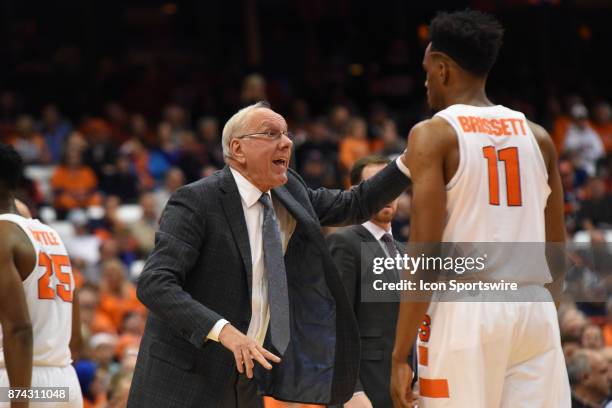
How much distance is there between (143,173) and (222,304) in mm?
9800

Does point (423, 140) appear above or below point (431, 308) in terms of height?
above

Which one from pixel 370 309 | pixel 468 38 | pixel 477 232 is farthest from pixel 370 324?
pixel 468 38

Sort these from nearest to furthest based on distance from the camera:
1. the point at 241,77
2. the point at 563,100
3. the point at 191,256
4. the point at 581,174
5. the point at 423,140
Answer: the point at 423,140, the point at 191,256, the point at 581,174, the point at 241,77, the point at 563,100

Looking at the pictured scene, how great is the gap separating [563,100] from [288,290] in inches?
565

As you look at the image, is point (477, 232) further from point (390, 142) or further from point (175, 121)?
point (175, 121)

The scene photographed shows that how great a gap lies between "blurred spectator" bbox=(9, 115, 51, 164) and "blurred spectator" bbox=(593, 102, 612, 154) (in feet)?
27.8

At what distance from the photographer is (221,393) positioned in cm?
484

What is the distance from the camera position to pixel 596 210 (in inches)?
537

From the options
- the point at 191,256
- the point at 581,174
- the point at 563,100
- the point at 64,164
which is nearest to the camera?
the point at 191,256

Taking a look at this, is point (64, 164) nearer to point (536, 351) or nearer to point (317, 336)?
point (317, 336)

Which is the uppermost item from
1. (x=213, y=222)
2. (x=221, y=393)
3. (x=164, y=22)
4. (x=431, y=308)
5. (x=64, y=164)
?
(x=164, y=22)

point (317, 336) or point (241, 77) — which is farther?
point (241, 77)

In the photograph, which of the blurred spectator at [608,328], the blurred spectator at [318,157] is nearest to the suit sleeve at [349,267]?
the blurred spectator at [608,328]

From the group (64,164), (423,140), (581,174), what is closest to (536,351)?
(423,140)
